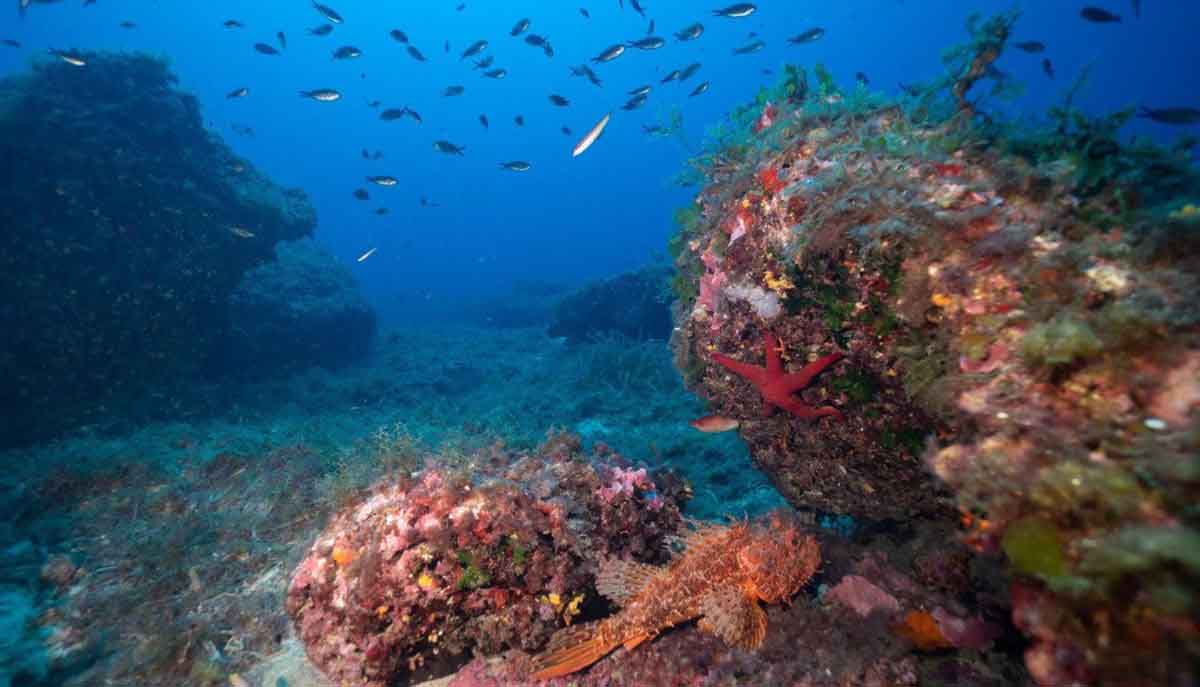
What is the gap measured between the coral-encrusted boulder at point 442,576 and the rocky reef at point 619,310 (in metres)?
13.8

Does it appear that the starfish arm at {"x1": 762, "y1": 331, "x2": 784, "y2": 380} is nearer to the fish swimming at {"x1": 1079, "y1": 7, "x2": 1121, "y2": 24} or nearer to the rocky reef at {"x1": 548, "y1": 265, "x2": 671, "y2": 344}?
the fish swimming at {"x1": 1079, "y1": 7, "x2": 1121, "y2": 24}

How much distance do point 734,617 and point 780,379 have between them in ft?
6.19

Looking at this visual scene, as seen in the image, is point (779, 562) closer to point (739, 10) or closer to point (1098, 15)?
point (1098, 15)

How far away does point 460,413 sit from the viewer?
13.2 m

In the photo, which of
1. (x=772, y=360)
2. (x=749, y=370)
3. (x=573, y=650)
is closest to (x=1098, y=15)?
(x=772, y=360)

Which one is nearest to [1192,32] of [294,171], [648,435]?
[648,435]

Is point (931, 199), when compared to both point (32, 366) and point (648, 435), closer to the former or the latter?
point (648, 435)

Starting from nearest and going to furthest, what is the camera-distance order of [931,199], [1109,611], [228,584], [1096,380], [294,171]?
[1109,611]
[1096,380]
[931,199]
[228,584]
[294,171]

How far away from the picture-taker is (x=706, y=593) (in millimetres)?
3867

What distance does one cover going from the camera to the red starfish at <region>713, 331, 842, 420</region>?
425 cm

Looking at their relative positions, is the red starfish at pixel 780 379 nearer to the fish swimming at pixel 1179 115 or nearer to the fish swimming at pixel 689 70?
the fish swimming at pixel 1179 115

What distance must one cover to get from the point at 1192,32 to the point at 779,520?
157285 mm

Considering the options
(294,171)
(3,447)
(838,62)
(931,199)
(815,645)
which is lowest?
(294,171)

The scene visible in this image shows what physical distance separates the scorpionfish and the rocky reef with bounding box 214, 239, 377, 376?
1668 centimetres
